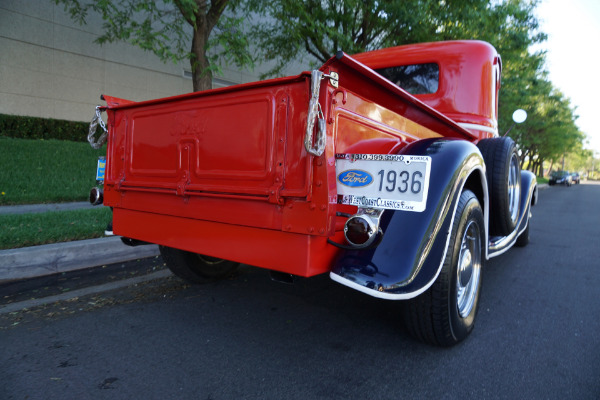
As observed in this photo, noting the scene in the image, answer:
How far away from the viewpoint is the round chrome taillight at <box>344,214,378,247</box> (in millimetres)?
1885

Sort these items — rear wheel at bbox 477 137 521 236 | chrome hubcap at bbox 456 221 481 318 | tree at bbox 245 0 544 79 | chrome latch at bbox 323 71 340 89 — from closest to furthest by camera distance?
1. chrome latch at bbox 323 71 340 89
2. chrome hubcap at bbox 456 221 481 318
3. rear wheel at bbox 477 137 521 236
4. tree at bbox 245 0 544 79

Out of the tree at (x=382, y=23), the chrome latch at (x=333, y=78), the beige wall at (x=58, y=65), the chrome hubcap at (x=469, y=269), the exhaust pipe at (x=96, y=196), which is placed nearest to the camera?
the chrome latch at (x=333, y=78)

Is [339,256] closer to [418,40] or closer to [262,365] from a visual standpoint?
[262,365]

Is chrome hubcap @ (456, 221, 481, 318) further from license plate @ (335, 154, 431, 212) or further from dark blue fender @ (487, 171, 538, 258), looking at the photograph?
license plate @ (335, 154, 431, 212)

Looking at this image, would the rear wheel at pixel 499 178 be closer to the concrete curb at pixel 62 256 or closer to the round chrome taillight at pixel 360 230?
the round chrome taillight at pixel 360 230

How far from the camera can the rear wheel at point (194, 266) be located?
128 inches

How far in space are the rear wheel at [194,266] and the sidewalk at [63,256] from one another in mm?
1134

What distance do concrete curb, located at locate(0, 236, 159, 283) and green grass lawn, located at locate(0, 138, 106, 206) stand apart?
318cm

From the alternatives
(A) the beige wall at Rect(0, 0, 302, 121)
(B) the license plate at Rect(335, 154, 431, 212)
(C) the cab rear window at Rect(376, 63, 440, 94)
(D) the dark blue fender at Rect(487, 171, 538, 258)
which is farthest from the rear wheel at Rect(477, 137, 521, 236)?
(A) the beige wall at Rect(0, 0, 302, 121)

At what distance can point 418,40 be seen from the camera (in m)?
9.90

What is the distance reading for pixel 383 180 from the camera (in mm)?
1892

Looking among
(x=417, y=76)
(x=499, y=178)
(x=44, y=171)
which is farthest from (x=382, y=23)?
(x=44, y=171)

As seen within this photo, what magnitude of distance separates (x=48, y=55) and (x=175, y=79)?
3717 mm

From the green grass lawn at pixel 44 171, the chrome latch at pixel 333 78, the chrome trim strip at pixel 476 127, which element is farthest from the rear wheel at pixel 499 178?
the green grass lawn at pixel 44 171
